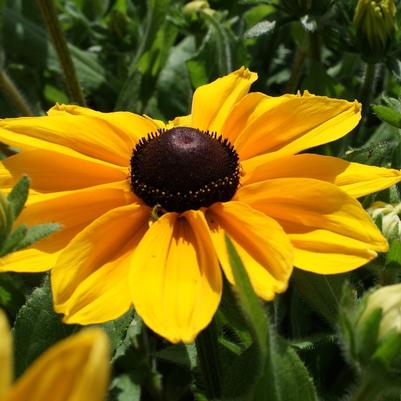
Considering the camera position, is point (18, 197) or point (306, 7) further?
point (306, 7)

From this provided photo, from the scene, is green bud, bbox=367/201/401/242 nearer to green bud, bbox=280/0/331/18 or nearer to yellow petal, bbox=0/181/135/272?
yellow petal, bbox=0/181/135/272

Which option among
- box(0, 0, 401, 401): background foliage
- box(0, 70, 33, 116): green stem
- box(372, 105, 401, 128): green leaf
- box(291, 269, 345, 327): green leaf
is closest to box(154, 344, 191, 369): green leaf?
box(0, 0, 401, 401): background foliage

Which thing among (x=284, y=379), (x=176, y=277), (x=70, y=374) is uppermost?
(x=70, y=374)

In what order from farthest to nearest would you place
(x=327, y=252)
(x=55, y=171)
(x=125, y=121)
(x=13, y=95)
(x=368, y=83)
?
(x=13, y=95) → (x=368, y=83) → (x=125, y=121) → (x=55, y=171) → (x=327, y=252)

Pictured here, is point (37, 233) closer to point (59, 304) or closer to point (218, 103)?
point (59, 304)

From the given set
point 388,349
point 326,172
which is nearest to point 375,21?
point 326,172

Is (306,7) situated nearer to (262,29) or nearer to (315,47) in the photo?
(262,29)

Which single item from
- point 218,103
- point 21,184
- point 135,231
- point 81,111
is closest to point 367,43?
point 218,103

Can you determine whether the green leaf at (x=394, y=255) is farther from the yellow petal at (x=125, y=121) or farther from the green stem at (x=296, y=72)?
the green stem at (x=296, y=72)
